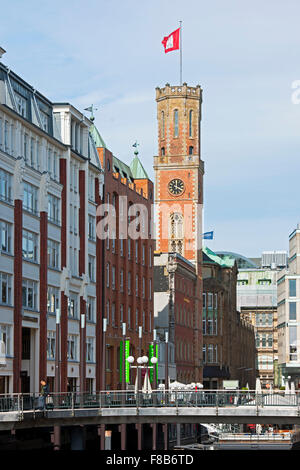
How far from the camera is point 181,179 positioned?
158m

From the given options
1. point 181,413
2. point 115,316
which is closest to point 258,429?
point 115,316

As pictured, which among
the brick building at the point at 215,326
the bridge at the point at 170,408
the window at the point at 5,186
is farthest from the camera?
the brick building at the point at 215,326

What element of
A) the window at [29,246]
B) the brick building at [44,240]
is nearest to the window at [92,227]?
the brick building at [44,240]

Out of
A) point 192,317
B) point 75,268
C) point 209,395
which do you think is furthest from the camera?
point 192,317

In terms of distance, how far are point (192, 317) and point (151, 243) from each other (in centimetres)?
3374

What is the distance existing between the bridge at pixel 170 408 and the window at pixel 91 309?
2292 centimetres

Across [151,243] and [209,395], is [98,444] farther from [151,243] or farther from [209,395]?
[151,243]

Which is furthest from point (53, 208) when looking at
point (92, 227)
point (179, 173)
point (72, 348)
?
point (179, 173)

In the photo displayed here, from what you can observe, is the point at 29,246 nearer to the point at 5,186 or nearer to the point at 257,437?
the point at 5,186

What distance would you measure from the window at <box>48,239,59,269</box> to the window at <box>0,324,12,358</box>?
9808 mm

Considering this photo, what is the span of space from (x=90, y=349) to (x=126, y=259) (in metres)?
16.5

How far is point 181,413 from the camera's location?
66.4 m

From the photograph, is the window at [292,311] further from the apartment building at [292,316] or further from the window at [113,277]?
the window at [113,277]

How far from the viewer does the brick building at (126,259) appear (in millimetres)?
98188
